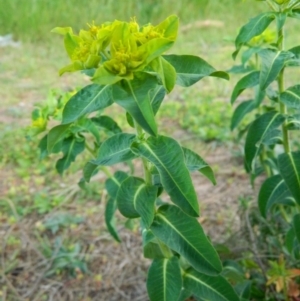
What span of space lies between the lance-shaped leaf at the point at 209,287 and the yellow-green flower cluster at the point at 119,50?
2.19ft

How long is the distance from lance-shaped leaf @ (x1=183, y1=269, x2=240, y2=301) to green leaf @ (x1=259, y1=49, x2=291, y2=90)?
531 mm

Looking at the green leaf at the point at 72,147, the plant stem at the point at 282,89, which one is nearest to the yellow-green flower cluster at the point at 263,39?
the plant stem at the point at 282,89

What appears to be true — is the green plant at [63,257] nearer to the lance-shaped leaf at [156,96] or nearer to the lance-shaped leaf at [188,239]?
the lance-shaped leaf at [188,239]

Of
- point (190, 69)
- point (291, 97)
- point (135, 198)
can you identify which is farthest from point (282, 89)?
point (135, 198)

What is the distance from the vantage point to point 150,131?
1.09 m

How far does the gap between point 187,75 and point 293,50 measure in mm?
418

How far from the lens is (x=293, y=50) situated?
1.48 m

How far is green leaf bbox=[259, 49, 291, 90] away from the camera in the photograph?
1.35 metres

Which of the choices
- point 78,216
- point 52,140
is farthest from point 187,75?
point 78,216

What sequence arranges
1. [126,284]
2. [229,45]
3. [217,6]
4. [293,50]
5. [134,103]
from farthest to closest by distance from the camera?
[217,6]
[229,45]
[126,284]
[293,50]
[134,103]

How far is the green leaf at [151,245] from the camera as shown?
1462 mm

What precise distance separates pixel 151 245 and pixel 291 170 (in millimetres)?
422

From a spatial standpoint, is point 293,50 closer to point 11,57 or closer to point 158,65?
point 158,65

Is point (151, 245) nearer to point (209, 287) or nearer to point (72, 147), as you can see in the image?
point (209, 287)
